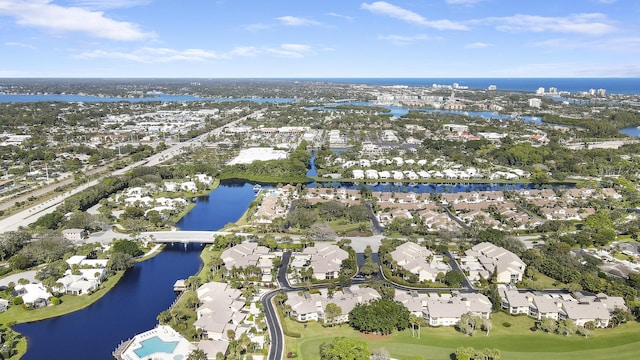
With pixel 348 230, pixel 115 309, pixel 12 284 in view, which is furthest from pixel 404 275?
pixel 12 284

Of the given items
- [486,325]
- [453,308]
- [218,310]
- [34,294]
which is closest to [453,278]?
[453,308]

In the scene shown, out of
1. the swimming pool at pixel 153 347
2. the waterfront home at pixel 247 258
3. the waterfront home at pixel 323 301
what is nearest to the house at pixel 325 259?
the waterfront home at pixel 323 301

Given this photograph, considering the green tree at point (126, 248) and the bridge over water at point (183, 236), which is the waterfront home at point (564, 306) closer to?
the bridge over water at point (183, 236)

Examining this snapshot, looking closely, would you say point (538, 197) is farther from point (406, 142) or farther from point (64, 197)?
point (64, 197)

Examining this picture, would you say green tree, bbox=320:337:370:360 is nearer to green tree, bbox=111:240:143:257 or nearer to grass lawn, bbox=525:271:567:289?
grass lawn, bbox=525:271:567:289

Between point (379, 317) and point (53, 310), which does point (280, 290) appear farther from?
point (53, 310)

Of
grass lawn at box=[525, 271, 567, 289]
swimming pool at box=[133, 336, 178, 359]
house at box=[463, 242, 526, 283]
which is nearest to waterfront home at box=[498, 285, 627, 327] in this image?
grass lawn at box=[525, 271, 567, 289]
